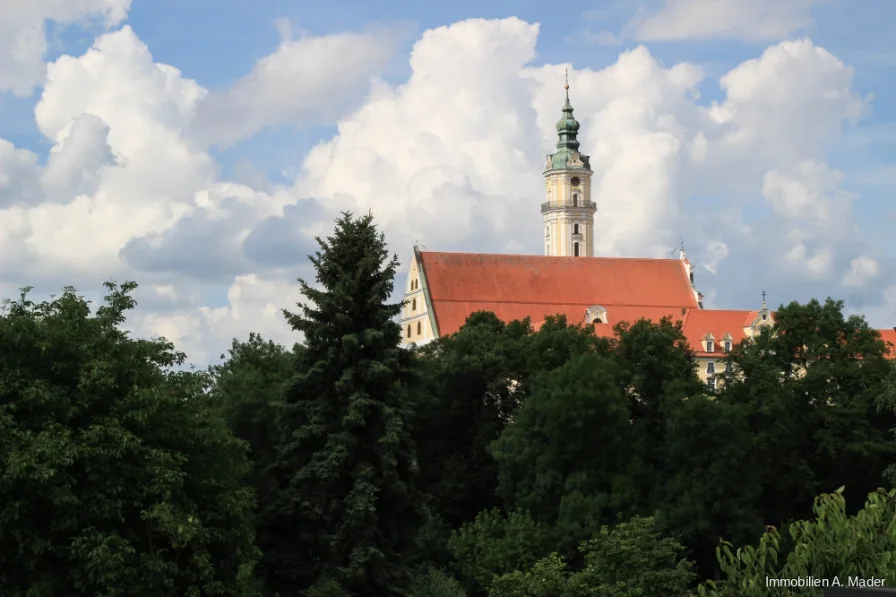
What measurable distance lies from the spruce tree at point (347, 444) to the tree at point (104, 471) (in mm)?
5307

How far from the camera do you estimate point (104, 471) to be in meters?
29.1

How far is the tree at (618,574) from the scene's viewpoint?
138 ft

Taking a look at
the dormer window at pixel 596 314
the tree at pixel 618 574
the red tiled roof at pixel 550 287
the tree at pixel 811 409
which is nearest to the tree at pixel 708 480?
the tree at pixel 811 409

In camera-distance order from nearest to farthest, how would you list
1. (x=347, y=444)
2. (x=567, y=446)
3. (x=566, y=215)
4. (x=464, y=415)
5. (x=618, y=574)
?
(x=347, y=444) → (x=618, y=574) → (x=567, y=446) → (x=464, y=415) → (x=566, y=215)

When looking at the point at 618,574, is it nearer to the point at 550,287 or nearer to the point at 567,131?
the point at 550,287

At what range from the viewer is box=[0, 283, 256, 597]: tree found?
1106 inches

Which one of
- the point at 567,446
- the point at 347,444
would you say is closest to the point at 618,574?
the point at 567,446

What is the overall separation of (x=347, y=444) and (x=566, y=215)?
93961mm

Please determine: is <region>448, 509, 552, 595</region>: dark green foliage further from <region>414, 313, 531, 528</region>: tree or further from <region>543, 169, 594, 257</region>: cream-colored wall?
<region>543, 169, 594, 257</region>: cream-colored wall

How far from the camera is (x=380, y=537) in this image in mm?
38000

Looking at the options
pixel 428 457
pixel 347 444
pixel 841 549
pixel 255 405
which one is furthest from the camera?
pixel 428 457

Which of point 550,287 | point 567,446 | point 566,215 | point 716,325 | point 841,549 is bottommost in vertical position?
point 841,549

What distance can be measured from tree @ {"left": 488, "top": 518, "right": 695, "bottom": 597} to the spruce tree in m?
4.93

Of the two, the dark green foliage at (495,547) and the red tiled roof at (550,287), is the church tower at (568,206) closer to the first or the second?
the red tiled roof at (550,287)
